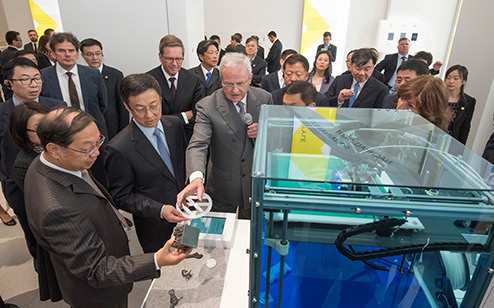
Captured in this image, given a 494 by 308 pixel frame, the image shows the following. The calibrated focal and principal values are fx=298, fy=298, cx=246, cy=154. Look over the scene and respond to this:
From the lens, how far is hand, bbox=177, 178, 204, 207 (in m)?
1.49

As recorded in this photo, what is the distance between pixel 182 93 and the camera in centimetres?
313

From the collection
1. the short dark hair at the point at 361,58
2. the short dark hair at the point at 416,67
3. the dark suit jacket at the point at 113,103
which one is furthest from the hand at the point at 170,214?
the short dark hair at the point at 416,67

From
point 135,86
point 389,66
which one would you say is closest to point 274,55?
point 389,66

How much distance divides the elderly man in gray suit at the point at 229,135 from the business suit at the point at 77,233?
1.97 ft

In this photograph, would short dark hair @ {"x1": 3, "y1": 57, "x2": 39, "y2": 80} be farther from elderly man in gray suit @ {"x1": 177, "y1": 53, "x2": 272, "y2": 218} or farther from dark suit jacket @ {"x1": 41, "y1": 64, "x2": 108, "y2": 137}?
elderly man in gray suit @ {"x1": 177, "y1": 53, "x2": 272, "y2": 218}

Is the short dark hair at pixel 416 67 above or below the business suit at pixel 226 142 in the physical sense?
above

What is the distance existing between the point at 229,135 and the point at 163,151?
467 millimetres

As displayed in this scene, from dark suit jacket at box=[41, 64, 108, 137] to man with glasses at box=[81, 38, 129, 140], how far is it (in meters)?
0.22

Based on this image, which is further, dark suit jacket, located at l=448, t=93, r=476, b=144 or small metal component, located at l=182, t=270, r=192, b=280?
dark suit jacket, located at l=448, t=93, r=476, b=144

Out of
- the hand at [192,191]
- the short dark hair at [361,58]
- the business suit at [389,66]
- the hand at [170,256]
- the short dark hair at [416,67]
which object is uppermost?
the short dark hair at [361,58]

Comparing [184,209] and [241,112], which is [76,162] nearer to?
[184,209]

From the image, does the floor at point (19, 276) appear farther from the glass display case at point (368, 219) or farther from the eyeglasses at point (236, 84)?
the glass display case at point (368, 219)

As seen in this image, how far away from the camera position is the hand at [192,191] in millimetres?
1493

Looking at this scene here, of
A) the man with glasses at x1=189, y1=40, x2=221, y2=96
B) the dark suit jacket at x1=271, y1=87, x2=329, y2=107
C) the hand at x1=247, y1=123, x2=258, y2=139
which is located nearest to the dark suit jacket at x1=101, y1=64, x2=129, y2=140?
the man with glasses at x1=189, y1=40, x2=221, y2=96
